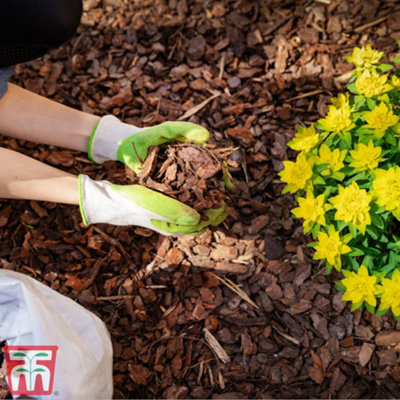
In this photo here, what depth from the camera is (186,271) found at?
1.98 m

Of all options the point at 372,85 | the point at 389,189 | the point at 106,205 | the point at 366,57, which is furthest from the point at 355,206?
the point at 106,205

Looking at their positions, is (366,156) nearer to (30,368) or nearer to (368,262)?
(368,262)

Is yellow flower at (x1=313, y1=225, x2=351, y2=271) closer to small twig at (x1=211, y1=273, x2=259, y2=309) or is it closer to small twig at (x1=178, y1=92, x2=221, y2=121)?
small twig at (x1=211, y1=273, x2=259, y2=309)

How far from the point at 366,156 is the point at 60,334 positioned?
124 cm

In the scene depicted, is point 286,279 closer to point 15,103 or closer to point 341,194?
point 341,194

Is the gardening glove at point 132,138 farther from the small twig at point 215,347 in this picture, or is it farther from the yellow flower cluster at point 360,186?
the small twig at point 215,347

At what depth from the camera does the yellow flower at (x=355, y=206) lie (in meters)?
1.43

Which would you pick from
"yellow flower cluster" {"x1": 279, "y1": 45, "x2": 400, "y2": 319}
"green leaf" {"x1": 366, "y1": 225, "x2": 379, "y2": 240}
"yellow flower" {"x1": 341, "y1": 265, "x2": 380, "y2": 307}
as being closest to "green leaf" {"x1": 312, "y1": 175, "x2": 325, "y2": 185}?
"yellow flower cluster" {"x1": 279, "y1": 45, "x2": 400, "y2": 319}

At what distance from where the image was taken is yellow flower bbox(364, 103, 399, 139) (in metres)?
1.51

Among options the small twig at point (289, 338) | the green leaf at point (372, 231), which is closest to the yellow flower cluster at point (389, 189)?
the green leaf at point (372, 231)

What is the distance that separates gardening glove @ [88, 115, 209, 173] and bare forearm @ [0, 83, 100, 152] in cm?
6

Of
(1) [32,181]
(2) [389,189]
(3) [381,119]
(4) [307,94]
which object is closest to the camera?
(2) [389,189]

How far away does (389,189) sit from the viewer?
1.42m

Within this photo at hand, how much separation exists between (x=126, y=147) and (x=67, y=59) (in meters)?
0.76
